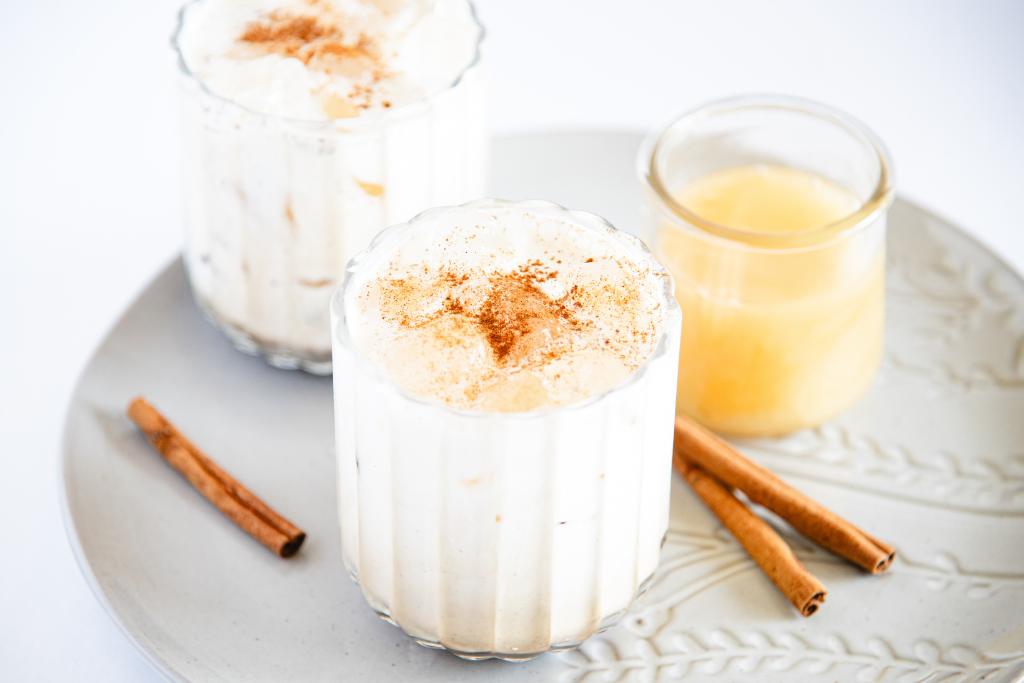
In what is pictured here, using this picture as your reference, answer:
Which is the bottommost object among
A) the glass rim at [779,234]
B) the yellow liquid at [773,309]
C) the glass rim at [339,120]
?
the yellow liquid at [773,309]

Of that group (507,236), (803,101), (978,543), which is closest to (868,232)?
(803,101)

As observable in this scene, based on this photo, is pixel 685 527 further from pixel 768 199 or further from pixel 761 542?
pixel 768 199

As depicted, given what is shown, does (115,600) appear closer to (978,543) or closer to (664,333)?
(664,333)

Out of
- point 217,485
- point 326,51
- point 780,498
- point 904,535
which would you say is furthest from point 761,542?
point 326,51

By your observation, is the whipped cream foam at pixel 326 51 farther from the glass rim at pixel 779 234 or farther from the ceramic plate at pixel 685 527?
the ceramic plate at pixel 685 527

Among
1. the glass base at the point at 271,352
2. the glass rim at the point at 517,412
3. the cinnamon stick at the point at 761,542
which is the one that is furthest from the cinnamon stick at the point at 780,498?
the glass base at the point at 271,352

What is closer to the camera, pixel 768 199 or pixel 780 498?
pixel 780 498
